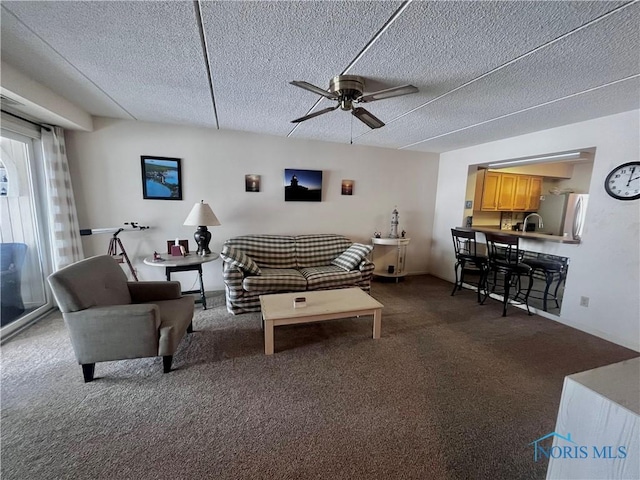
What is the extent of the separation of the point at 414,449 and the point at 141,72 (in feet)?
10.3

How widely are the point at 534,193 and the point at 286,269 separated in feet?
17.3

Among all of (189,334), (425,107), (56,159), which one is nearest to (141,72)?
(56,159)

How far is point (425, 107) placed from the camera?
261cm

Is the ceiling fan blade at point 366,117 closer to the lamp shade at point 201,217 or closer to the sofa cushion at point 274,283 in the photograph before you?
the sofa cushion at point 274,283

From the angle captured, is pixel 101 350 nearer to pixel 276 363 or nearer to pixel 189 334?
pixel 189 334

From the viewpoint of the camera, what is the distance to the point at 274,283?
305 centimetres

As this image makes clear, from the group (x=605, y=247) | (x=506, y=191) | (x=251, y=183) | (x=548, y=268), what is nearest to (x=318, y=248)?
(x=251, y=183)

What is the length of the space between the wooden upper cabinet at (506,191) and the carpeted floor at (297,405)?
9.57 feet

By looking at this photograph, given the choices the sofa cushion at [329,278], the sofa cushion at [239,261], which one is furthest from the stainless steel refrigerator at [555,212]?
the sofa cushion at [239,261]

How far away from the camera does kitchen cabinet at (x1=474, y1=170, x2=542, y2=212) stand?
4.70m

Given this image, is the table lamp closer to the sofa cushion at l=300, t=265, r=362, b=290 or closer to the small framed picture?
the small framed picture

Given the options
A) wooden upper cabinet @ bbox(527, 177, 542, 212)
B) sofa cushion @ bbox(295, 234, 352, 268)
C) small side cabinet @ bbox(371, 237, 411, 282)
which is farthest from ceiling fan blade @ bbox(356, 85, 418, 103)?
wooden upper cabinet @ bbox(527, 177, 542, 212)

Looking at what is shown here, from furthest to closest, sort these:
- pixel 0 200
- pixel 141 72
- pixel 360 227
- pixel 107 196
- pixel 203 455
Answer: pixel 360 227 < pixel 107 196 < pixel 0 200 < pixel 141 72 < pixel 203 455
